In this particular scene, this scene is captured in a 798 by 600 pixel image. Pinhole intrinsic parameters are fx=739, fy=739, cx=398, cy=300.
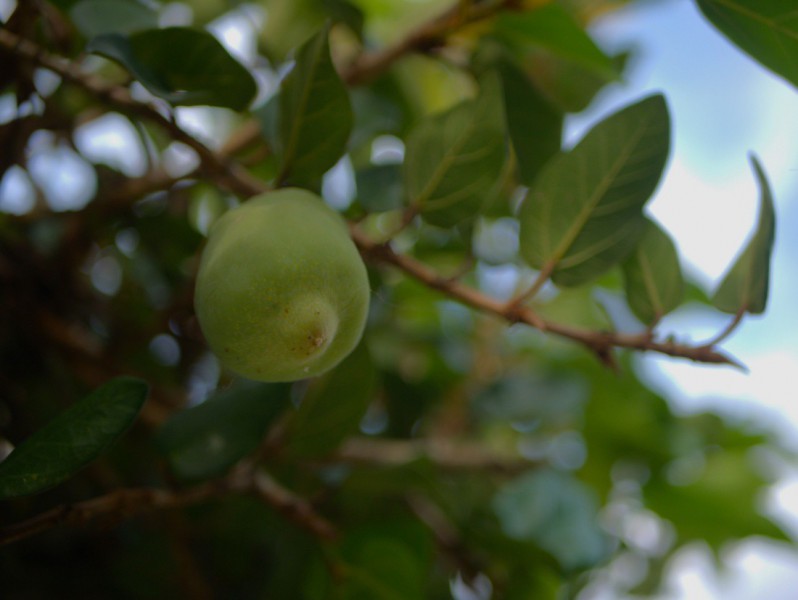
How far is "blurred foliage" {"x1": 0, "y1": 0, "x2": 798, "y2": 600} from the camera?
0.45 meters

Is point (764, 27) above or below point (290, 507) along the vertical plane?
above

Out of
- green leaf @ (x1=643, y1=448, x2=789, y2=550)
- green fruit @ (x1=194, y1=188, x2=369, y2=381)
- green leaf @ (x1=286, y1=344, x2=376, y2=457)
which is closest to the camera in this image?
green fruit @ (x1=194, y1=188, x2=369, y2=381)

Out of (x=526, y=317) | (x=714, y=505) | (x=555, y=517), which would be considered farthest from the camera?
(x=714, y=505)

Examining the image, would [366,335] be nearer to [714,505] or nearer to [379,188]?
[379,188]

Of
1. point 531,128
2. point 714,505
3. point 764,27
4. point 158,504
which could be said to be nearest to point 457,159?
point 531,128

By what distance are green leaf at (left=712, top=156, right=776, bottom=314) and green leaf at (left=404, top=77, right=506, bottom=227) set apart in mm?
157

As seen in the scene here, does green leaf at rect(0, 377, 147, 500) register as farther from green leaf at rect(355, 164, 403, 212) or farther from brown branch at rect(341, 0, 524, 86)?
brown branch at rect(341, 0, 524, 86)

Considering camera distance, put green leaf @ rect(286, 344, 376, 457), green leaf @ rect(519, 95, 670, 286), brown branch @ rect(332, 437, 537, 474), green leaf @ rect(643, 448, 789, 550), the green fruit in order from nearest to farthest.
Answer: the green fruit, green leaf @ rect(519, 95, 670, 286), green leaf @ rect(286, 344, 376, 457), brown branch @ rect(332, 437, 537, 474), green leaf @ rect(643, 448, 789, 550)

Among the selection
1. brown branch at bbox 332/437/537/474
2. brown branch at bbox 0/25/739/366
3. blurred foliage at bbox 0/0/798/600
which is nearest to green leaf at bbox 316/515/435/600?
blurred foliage at bbox 0/0/798/600

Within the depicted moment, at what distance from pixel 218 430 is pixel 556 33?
39 cm

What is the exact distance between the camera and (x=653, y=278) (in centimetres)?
48

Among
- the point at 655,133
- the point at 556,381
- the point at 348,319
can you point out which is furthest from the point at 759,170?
the point at 556,381

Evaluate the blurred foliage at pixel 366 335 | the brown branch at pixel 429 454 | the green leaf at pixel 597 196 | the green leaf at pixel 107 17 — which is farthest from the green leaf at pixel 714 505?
the green leaf at pixel 107 17

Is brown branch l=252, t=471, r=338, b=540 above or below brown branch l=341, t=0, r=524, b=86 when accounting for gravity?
below
